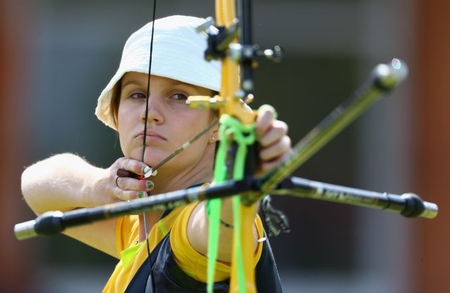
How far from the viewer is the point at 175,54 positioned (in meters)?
2.40

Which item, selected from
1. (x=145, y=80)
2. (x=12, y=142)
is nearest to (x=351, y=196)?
(x=145, y=80)

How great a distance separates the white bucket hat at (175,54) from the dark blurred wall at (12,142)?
3.45 meters

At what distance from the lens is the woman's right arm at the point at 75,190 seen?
8.72 ft

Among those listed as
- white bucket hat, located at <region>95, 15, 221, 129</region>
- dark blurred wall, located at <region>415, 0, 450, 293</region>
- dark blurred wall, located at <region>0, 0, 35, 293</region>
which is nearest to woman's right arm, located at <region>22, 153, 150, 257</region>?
white bucket hat, located at <region>95, 15, 221, 129</region>

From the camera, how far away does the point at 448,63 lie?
5.93 metres

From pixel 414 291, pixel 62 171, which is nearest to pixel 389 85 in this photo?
pixel 62 171

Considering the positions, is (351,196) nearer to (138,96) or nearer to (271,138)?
(271,138)

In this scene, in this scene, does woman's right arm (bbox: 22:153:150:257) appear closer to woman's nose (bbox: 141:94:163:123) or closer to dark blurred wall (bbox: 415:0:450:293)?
woman's nose (bbox: 141:94:163:123)

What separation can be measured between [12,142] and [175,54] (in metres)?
3.65

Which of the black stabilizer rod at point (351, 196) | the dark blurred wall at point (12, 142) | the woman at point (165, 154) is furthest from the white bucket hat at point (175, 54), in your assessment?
the dark blurred wall at point (12, 142)

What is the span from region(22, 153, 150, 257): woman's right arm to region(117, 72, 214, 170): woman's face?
13cm

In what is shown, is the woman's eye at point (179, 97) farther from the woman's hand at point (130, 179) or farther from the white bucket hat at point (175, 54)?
the woman's hand at point (130, 179)

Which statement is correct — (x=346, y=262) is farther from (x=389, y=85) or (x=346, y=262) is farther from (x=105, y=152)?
(x=389, y=85)

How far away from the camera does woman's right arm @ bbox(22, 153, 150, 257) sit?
8.72 feet
